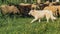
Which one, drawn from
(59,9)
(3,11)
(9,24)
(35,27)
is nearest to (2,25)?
(9,24)

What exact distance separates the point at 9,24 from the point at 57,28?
2483 millimetres

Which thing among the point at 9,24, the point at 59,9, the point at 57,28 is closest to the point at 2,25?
the point at 9,24

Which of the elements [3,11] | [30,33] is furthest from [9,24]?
[3,11]

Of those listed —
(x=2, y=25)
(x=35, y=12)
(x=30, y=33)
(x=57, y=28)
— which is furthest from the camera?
(x=35, y=12)

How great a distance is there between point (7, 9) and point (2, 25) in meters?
4.92

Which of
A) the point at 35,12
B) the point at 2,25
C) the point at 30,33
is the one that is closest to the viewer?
the point at 30,33

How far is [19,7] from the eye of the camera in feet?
58.6

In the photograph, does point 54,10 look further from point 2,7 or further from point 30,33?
point 30,33

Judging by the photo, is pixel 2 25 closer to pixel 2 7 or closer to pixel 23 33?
pixel 23 33

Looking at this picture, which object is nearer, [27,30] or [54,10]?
[27,30]

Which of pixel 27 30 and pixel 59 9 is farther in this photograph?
pixel 59 9

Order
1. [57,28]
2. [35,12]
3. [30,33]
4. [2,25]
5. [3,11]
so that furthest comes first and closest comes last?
1. [3,11]
2. [35,12]
3. [2,25]
4. [57,28]
5. [30,33]

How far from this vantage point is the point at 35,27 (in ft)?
37.9

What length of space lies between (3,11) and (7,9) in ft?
1.00
